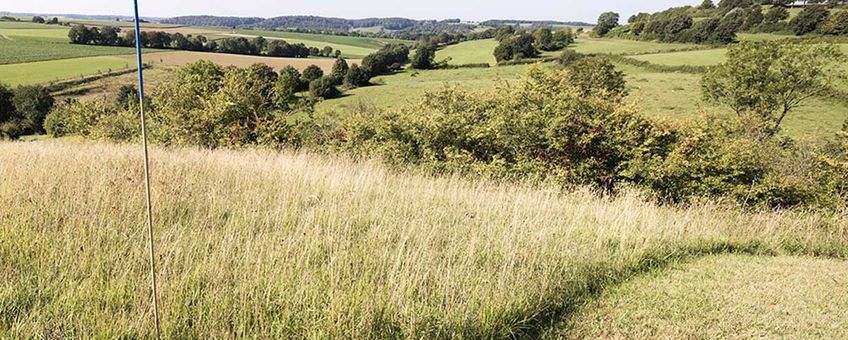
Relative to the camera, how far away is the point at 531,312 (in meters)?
3.74

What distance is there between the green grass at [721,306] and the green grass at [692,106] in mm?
29965

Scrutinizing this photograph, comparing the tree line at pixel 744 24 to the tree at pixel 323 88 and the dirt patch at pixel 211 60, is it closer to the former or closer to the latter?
the tree at pixel 323 88

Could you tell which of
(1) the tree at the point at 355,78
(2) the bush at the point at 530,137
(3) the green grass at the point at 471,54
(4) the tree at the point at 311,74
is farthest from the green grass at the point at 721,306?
(3) the green grass at the point at 471,54

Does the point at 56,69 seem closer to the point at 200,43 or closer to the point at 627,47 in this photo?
the point at 200,43

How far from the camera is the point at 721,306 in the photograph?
422 centimetres

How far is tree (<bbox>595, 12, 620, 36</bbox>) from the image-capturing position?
107250 millimetres

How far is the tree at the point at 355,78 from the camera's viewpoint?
240 ft

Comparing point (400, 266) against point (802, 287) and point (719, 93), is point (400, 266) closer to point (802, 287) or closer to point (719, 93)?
point (802, 287)

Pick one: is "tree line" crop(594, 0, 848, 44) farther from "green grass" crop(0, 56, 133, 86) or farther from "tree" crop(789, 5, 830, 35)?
"green grass" crop(0, 56, 133, 86)

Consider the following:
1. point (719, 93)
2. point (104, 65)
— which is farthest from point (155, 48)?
point (719, 93)

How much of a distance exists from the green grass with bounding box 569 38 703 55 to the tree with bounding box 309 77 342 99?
143 ft

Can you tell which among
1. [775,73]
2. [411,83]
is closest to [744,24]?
[775,73]

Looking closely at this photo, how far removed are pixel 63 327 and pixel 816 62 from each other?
156 feet

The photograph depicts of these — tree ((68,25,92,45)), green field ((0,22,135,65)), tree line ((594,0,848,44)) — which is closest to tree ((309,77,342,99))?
green field ((0,22,135,65))
